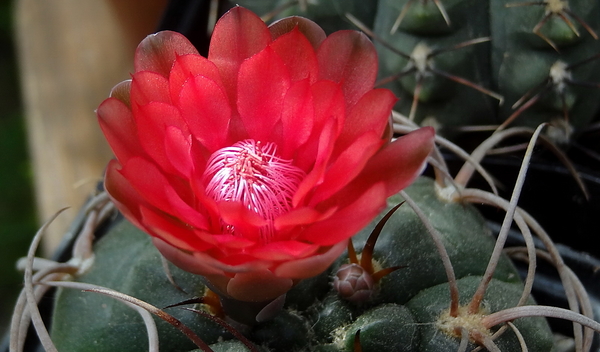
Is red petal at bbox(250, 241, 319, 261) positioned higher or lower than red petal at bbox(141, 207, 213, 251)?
lower

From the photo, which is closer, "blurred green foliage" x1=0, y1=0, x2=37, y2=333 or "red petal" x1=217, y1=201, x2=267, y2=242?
"red petal" x1=217, y1=201, x2=267, y2=242

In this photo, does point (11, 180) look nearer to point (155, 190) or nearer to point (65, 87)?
point (65, 87)

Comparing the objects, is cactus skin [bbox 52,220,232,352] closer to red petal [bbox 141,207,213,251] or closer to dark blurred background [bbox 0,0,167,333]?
red petal [bbox 141,207,213,251]

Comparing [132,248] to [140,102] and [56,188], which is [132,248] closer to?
[140,102]

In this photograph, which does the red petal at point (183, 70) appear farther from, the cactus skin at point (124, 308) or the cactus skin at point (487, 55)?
the cactus skin at point (487, 55)

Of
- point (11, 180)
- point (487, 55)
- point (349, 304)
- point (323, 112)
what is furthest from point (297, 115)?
point (11, 180)

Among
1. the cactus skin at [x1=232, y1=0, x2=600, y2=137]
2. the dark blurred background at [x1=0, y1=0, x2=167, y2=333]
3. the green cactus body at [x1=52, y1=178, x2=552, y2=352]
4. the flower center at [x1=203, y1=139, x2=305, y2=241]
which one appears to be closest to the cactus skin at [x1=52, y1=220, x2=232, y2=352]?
the green cactus body at [x1=52, y1=178, x2=552, y2=352]
